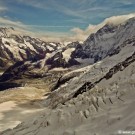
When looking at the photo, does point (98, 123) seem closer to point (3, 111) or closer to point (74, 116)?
point (74, 116)

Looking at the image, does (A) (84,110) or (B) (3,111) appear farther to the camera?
(B) (3,111)

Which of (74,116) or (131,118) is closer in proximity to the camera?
(131,118)

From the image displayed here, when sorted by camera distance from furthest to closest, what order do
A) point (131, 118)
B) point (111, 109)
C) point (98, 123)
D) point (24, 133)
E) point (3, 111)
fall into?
point (3, 111) → point (24, 133) → point (111, 109) → point (98, 123) → point (131, 118)

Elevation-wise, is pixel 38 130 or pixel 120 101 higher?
pixel 120 101

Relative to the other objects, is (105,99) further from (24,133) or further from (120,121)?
(24,133)

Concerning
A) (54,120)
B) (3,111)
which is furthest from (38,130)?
(3,111)

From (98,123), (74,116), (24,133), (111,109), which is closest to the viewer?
(98,123)

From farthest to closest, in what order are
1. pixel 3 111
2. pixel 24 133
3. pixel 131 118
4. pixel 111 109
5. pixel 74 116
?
pixel 3 111
pixel 24 133
pixel 74 116
pixel 111 109
pixel 131 118

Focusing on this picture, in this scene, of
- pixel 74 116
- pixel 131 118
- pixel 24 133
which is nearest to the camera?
pixel 131 118

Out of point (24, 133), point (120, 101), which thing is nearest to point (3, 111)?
point (24, 133)
